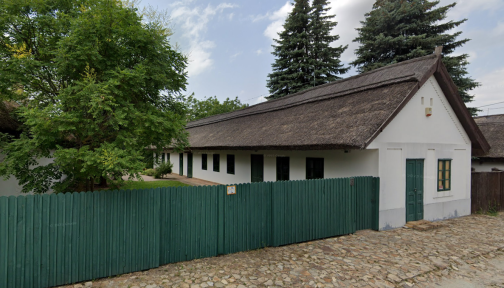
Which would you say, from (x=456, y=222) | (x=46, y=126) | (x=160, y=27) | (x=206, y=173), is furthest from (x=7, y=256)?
(x=206, y=173)

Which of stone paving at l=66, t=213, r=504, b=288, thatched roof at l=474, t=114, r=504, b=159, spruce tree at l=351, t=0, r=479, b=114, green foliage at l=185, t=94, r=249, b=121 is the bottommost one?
stone paving at l=66, t=213, r=504, b=288

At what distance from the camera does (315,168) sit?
10.1 metres

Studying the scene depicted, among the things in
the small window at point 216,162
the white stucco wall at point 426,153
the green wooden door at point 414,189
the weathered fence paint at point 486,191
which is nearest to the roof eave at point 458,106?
the white stucco wall at point 426,153

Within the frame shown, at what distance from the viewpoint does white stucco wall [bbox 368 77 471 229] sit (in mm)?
8372

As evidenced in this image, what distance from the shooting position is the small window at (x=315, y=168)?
9.80m

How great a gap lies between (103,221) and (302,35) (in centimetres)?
2815

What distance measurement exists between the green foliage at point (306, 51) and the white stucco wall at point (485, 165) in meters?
15.4

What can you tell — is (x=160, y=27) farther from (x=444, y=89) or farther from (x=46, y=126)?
(x=444, y=89)

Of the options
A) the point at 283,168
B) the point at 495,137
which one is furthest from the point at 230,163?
the point at 495,137

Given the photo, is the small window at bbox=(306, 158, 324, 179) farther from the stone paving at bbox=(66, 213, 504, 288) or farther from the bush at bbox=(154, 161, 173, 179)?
the bush at bbox=(154, 161, 173, 179)

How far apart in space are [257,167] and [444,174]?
7747 mm

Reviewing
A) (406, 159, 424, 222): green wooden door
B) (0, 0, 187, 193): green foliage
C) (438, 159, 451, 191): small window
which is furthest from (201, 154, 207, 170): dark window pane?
(438, 159, 451, 191): small window

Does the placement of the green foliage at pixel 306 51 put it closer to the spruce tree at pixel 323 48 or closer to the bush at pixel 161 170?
the spruce tree at pixel 323 48

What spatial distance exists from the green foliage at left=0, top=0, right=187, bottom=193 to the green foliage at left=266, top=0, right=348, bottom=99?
23.7m
